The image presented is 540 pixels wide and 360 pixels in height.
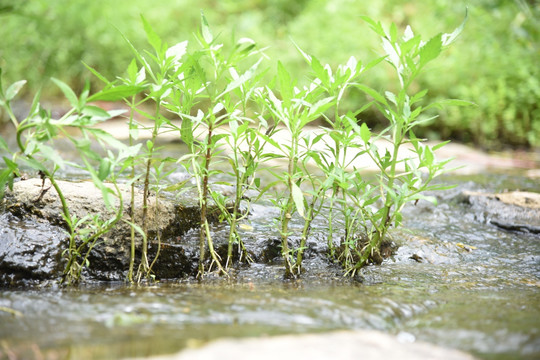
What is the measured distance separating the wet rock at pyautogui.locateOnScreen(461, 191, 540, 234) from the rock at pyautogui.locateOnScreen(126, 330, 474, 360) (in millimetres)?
2183

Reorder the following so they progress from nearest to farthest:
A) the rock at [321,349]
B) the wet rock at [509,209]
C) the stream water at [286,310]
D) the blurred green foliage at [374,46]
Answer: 1. the rock at [321,349]
2. the stream water at [286,310]
3. the wet rock at [509,209]
4. the blurred green foliage at [374,46]

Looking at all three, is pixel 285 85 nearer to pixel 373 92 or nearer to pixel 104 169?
pixel 373 92

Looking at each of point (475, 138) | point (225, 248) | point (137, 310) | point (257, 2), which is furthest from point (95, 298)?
point (257, 2)

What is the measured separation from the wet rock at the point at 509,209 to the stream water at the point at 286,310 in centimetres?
72

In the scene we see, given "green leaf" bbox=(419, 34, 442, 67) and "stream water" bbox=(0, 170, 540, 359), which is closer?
"stream water" bbox=(0, 170, 540, 359)

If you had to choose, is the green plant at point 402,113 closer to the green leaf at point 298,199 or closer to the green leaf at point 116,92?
the green leaf at point 298,199

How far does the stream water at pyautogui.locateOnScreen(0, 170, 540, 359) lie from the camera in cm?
140

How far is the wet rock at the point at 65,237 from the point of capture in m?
2.04

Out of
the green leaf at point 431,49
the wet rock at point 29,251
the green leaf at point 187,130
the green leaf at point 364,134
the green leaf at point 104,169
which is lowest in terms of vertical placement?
the wet rock at point 29,251

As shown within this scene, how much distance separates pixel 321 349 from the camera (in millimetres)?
1305

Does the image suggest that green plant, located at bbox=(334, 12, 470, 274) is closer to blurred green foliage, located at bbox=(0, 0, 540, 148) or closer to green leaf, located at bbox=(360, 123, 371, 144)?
green leaf, located at bbox=(360, 123, 371, 144)

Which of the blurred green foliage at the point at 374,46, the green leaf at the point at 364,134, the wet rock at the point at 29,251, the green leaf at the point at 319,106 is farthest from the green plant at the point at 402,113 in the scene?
the blurred green foliage at the point at 374,46

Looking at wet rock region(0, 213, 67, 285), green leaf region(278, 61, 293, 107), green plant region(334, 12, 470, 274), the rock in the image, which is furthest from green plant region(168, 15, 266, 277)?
the rock

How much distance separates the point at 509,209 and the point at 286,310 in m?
2.47
